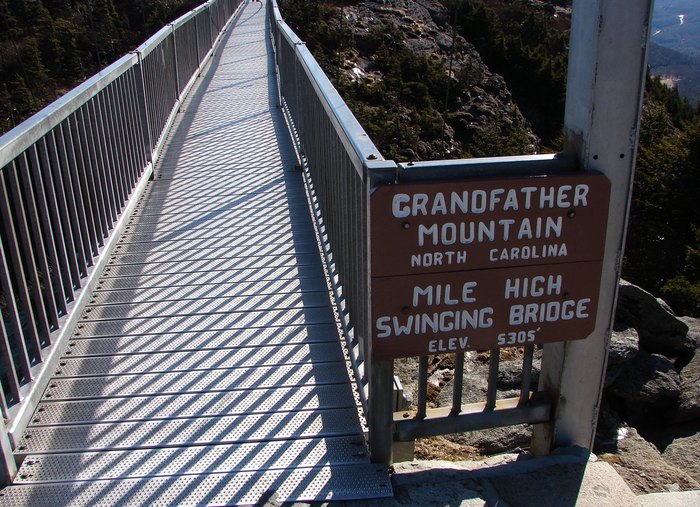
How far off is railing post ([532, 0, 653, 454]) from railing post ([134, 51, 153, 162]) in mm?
4641

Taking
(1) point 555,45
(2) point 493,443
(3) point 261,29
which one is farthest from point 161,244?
(1) point 555,45

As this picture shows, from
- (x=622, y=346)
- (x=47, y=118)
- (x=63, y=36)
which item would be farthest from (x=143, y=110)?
(x=63, y=36)

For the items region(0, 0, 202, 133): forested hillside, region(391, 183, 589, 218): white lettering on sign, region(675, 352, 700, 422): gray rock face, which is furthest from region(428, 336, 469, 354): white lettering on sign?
region(0, 0, 202, 133): forested hillside

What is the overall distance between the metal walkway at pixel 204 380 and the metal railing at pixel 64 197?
0.18 m

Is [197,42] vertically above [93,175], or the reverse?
[93,175]

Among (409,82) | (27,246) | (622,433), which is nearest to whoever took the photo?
(27,246)

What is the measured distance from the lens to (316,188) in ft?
18.8

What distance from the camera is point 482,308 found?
288cm

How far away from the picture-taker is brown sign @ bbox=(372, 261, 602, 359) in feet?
9.15

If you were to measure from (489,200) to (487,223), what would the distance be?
0.09 metres

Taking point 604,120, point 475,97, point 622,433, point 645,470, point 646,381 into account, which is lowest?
point 475,97

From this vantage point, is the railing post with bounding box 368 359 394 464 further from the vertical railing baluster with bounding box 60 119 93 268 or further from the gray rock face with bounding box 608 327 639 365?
the gray rock face with bounding box 608 327 639 365

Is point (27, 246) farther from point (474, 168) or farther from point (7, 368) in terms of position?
point (474, 168)

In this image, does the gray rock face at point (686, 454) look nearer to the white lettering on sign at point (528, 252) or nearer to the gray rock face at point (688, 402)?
the gray rock face at point (688, 402)
